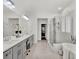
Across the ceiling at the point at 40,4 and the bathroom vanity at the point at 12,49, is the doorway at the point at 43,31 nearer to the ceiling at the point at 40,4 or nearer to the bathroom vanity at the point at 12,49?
the ceiling at the point at 40,4

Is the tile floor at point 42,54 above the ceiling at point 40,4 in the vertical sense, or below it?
below

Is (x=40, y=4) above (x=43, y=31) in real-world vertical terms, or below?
above

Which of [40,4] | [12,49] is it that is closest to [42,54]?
[40,4]

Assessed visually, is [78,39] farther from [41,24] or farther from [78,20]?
[41,24]

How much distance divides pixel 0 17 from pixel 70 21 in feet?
14.7

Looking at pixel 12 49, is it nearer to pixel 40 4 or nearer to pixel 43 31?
pixel 40 4

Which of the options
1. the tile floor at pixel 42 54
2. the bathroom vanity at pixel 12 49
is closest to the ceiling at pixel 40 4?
the bathroom vanity at pixel 12 49

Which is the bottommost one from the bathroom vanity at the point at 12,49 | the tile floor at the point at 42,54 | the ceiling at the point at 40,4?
the tile floor at the point at 42,54

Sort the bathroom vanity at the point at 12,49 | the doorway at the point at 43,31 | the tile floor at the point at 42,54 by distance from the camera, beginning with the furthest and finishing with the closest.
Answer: the doorway at the point at 43,31
the tile floor at the point at 42,54
the bathroom vanity at the point at 12,49

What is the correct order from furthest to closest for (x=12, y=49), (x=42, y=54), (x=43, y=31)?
(x=43, y=31), (x=42, y=54), (x=12, y=49)

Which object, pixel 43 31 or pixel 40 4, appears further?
pixel 43 31

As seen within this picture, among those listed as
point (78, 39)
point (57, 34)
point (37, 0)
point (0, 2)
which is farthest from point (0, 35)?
point (57, 34)

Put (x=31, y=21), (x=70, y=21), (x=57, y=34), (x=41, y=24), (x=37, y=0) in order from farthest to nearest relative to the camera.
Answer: (x=41, y=24)
(x=31, y=21)
(x=57, y=34)
(x=70, y=21)
(x=37, y=0)

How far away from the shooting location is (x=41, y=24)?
12.2 metres
